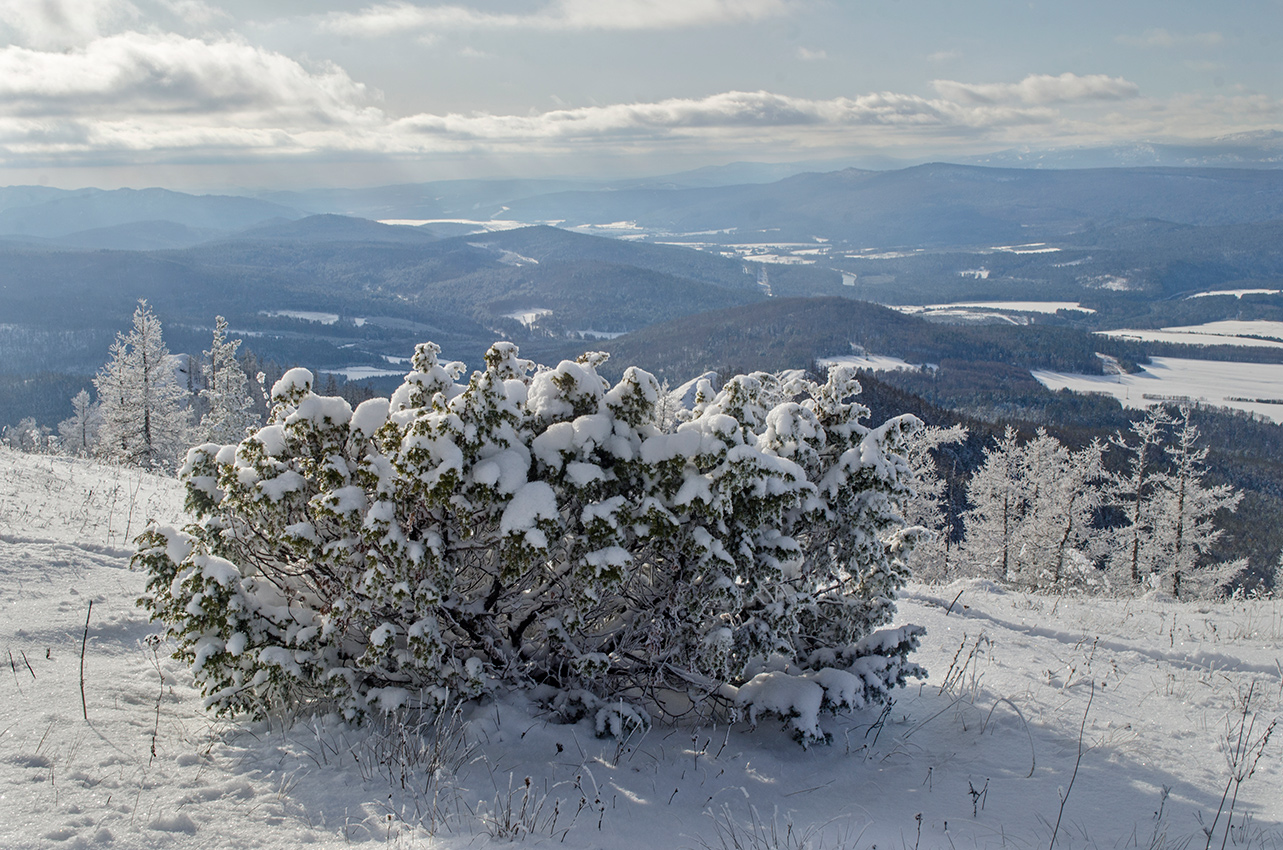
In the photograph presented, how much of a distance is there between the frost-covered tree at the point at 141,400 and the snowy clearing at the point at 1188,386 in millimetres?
165751

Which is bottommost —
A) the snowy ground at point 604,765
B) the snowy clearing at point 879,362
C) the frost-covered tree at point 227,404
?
the snowy clearing at point 879,362

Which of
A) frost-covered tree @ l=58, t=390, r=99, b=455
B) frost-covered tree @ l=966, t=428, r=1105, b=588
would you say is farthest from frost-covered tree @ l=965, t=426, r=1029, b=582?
frost-covered tree @ l=58, t=390, r=99, b=455

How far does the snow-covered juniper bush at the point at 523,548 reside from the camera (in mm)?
4727

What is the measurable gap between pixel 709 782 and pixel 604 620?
5.27ft

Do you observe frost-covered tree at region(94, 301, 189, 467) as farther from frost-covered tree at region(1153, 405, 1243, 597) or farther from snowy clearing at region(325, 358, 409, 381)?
snowy clearing at region(325, 358, 409, 381)

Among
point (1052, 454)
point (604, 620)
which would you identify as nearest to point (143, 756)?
point (604, 620)

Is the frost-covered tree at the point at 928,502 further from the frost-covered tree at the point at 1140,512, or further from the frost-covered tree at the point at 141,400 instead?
the frost-covered tree at the point at 141,400

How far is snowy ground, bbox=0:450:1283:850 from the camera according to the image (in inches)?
153

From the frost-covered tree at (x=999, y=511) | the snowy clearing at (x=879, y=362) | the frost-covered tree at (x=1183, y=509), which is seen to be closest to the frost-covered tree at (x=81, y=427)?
the frost-covered tree at (x=999, y=511)

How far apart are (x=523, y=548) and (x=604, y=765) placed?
5.73 feet

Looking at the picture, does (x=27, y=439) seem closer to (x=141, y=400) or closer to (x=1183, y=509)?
(x=141, y=400)

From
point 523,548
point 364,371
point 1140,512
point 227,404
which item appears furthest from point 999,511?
point 364,371

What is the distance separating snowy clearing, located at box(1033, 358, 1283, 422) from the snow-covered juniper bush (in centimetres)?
17165

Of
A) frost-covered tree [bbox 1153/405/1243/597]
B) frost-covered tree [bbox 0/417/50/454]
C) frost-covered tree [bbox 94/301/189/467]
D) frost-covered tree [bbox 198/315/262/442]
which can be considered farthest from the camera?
frost-covered tree [bbox 198/315/262/442]
